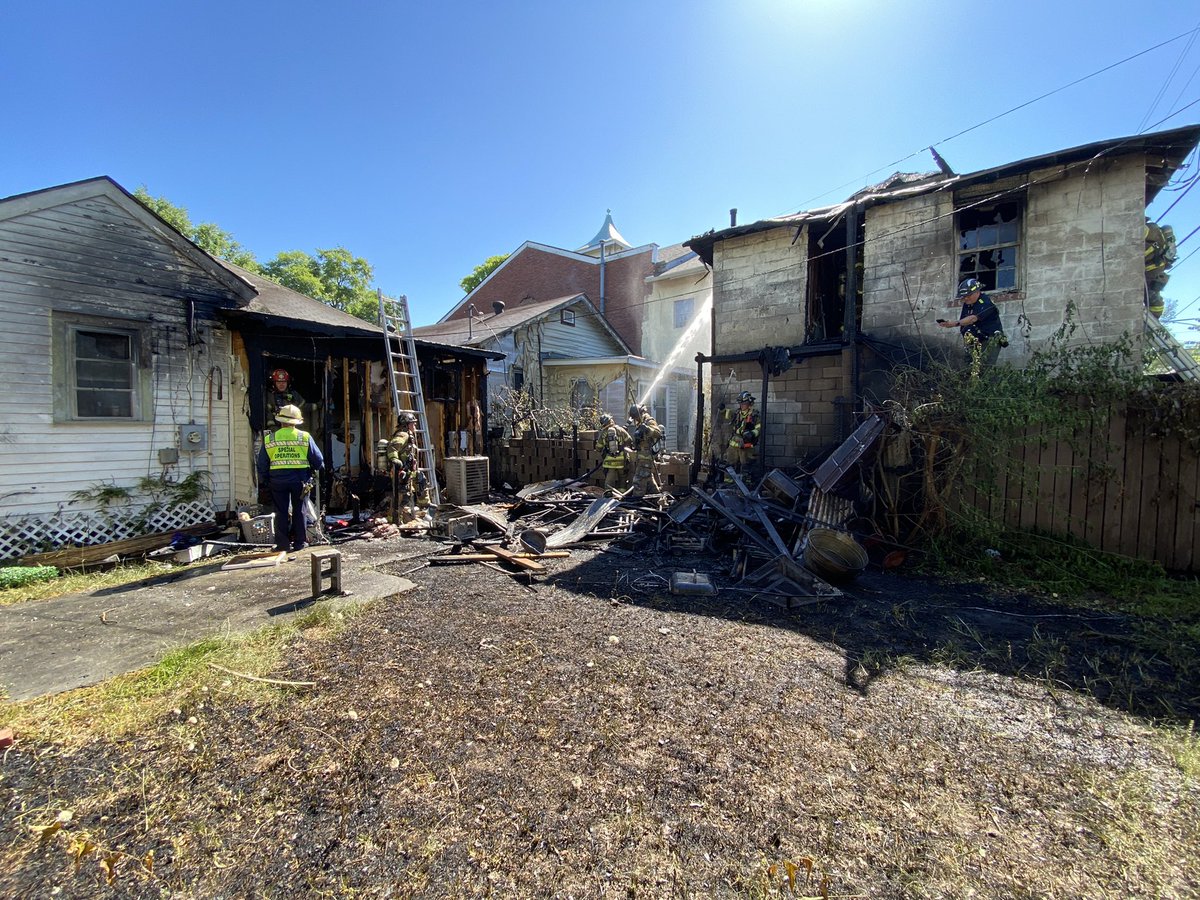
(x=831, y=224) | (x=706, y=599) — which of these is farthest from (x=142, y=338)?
(x=831, y=224)

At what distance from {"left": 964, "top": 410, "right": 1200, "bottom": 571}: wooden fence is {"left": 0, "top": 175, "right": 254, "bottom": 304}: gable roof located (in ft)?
34.4

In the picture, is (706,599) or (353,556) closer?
(706,599)

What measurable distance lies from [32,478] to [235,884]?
23.8ft

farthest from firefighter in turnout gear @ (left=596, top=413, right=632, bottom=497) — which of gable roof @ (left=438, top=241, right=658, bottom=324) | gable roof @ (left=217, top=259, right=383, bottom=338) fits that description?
gable roof @ (left=438, top=241, right=658, bottom=324)

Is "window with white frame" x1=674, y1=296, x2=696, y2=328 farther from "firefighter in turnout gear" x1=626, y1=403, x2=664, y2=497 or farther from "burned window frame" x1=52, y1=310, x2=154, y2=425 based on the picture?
"burned window frame" x1=52, y1=310, x2=154, y2=425

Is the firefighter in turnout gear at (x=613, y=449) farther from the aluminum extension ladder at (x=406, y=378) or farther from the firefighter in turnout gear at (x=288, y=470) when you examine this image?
the firefighter in turnout gear at (x=288, y=470)

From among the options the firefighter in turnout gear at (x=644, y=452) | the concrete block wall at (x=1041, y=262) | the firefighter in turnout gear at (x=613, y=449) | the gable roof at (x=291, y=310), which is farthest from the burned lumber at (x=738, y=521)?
the gable roof at (x=291, y=310)

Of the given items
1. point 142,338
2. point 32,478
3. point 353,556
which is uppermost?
point 142,338

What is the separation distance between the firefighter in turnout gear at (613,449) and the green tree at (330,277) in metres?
29.8

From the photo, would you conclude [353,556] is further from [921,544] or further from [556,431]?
[921,544]

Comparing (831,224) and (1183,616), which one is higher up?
(831,224)

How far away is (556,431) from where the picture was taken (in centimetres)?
1191

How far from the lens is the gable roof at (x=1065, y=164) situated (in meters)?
6.98

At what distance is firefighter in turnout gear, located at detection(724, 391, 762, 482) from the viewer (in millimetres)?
9219
